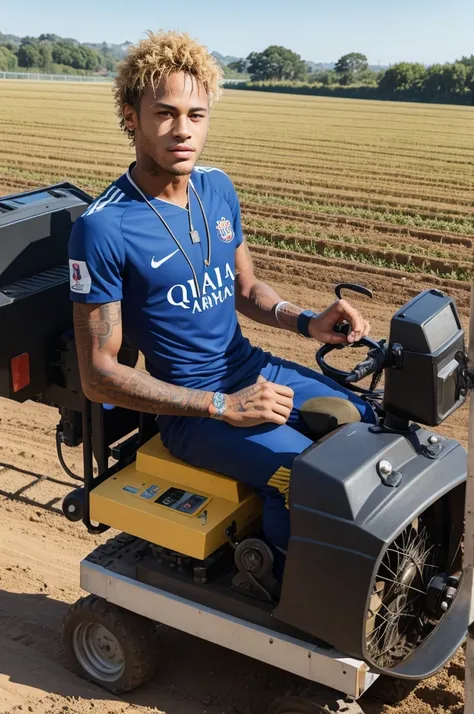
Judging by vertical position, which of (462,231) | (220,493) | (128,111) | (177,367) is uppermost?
(128,111)

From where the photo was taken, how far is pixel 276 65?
214ft

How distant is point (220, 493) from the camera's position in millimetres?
2865

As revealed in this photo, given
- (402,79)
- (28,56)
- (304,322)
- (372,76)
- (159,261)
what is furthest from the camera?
(28,56)

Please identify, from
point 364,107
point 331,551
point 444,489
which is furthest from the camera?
point 364,107

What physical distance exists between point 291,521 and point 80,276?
0.95 metres

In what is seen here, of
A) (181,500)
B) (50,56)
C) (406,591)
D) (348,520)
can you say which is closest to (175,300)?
(181,500)

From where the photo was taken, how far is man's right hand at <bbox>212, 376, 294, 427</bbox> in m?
2.64

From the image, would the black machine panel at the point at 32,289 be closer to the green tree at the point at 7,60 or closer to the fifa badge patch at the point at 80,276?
the fifa badge patch at the point at 80,276

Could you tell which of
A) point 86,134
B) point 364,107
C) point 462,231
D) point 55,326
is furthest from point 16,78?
point 55,326

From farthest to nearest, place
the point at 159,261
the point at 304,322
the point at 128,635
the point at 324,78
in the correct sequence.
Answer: the point at 324,78, the point at 304,322, the point at 128,635, the point at 159,261

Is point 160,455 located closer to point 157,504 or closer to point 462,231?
point 157,504

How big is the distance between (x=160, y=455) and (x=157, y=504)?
0.64ft

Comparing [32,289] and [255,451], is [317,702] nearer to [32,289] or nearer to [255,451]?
[255,451]

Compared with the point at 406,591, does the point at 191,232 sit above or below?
above
